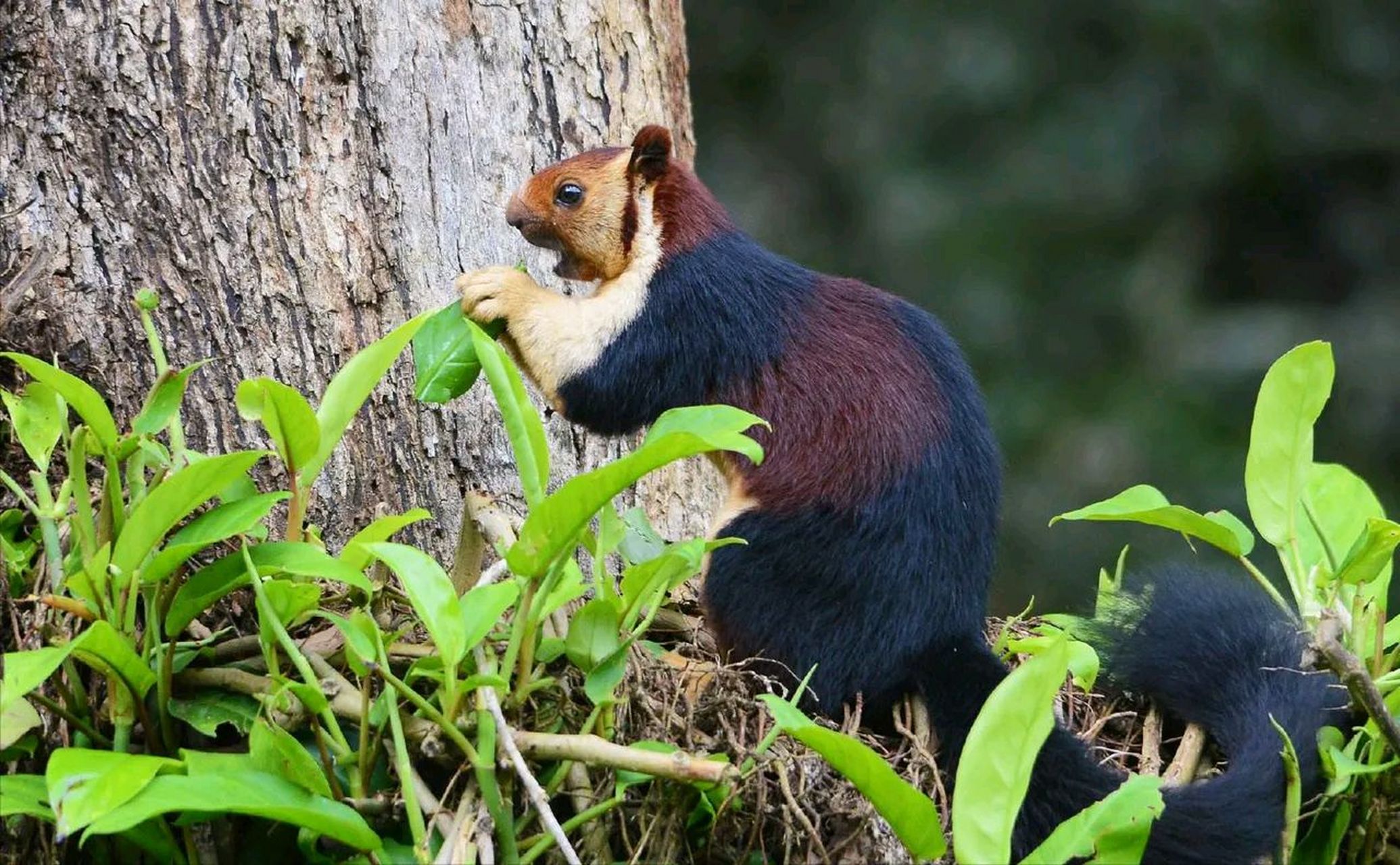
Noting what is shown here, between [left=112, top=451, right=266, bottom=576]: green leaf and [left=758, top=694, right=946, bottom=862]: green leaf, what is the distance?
535 millimetres

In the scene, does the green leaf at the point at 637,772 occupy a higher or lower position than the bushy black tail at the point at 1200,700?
higher

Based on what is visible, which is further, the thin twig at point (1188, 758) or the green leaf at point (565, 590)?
the thin twig at point (1188, 758)

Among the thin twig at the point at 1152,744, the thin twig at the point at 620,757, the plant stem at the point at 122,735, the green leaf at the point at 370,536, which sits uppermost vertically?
the green leaf at the point at 370,536

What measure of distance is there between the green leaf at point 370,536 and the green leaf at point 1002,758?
0.61m

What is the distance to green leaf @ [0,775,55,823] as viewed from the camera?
1352 millimetres

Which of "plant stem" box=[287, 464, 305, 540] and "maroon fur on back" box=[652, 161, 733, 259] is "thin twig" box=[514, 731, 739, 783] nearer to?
"plant stem" box=[287, 464, 305, 540]

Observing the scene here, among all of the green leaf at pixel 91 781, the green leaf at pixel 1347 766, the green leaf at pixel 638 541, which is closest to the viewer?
the green leaf at pixel 91 781

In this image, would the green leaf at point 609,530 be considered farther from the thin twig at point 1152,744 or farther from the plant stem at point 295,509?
the thin twig at point 1152,744

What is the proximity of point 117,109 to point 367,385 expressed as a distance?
714 mm

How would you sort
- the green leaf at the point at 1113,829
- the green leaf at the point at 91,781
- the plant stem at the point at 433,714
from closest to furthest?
the green leaf at the point at 91,781, the plant stem at the point at 433,714, the green leaf at the point at 1113,829

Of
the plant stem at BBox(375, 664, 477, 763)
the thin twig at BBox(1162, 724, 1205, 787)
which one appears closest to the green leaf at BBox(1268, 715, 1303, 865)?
the thin twig at BBox(1162, 724, 1205, 787)

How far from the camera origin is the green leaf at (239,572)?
60.5 inches

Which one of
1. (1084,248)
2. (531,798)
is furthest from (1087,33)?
(531,798)

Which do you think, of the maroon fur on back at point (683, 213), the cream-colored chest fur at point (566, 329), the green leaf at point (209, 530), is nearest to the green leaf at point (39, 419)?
the green leaf at point (209, 530)
